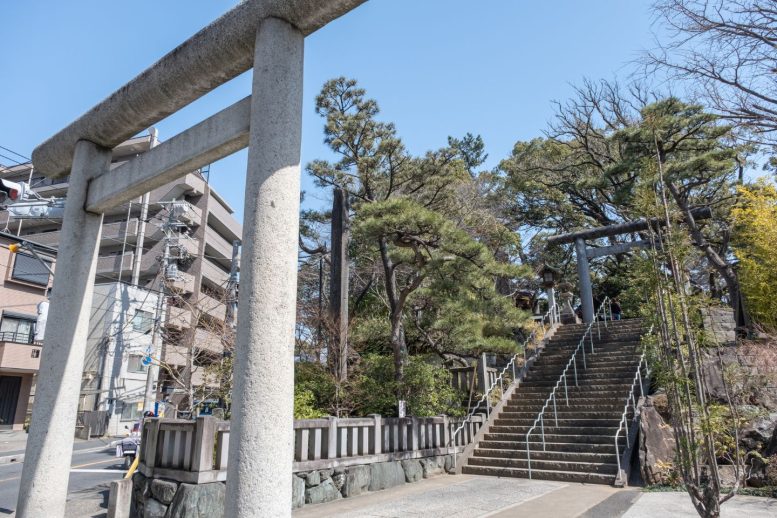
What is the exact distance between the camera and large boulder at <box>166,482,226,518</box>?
6043 mm

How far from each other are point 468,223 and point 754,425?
1033cm

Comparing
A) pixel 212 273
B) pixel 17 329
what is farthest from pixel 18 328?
pixel 212 273

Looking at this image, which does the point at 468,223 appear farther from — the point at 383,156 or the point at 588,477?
the point at 588,477

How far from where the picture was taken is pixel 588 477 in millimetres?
9125

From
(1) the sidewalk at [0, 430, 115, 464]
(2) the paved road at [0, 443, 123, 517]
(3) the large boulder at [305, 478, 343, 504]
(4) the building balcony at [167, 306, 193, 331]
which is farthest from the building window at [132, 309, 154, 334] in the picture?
(3) the large boulder at [305, 478, 343, 504]

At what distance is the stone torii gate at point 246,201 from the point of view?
9.15 ft

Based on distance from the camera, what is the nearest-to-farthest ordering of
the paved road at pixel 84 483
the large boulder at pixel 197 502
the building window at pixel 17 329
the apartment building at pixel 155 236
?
the large boulder at pixel 197 502 → the paved road at pixel 84 483 → the building window at pixel 17 329 → the apartment building at pixel 155 236

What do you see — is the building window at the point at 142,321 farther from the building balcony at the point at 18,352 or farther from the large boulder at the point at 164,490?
Answer: the large boulder at the point at 164,490

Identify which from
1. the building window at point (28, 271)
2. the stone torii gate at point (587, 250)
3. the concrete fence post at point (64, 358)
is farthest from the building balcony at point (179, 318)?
the stone torii gate at point (587, 250)

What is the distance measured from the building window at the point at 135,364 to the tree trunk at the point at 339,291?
16.5 meters

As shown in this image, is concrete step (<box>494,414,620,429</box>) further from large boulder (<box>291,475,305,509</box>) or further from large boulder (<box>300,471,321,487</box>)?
large boulder (<box>291,475,305,509</box>)

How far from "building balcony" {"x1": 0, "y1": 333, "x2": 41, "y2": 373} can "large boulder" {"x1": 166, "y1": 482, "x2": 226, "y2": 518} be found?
20329mm

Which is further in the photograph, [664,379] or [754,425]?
[754,425]

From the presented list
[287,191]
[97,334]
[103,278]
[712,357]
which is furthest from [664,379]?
[103,278]
